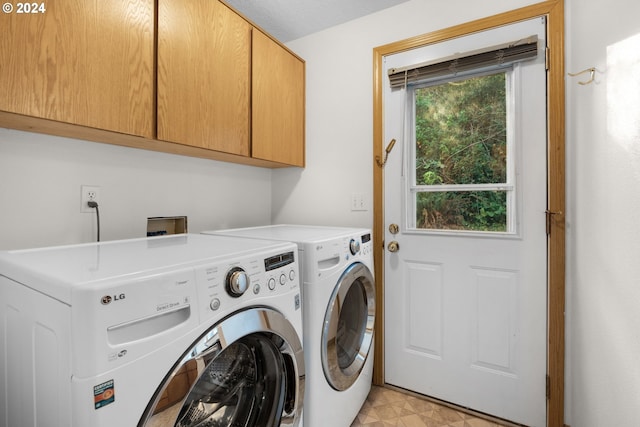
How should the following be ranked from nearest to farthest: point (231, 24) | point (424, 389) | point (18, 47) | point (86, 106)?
point (18, 47)
point (86, 106)
point (231, 24)
point (424, 389)

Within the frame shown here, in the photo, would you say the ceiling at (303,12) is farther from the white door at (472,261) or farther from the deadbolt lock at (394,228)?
the deadbolt lock at (394,228)

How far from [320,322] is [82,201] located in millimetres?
1156

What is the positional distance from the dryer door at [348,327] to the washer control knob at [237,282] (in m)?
0.51

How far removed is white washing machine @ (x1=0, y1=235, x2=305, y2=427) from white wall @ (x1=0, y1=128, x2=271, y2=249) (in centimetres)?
26

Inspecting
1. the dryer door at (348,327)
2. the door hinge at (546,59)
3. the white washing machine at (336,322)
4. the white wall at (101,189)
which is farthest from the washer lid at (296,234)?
the door hinge at (546,59)

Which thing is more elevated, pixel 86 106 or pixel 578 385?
pixel 86 106

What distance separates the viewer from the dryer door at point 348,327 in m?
1.32

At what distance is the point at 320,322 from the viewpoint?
125 cm

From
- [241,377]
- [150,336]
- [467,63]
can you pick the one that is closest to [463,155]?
[467,63]

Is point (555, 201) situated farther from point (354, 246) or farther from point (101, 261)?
point (101, 261)

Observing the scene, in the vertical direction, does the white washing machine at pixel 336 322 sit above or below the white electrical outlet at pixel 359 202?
below

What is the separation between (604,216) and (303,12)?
188cm

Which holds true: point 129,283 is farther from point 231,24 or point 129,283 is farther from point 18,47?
point 231,24

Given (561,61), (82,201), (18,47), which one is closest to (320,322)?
(82,201)
